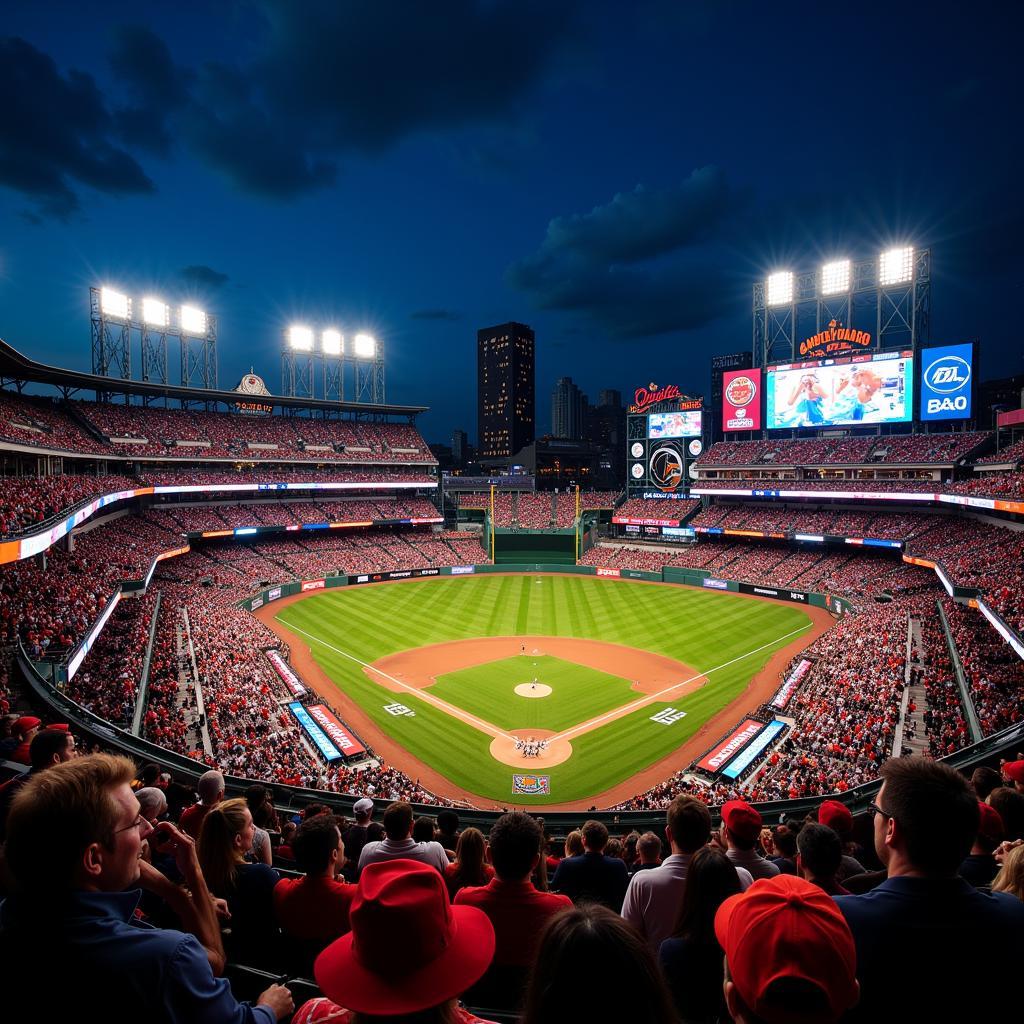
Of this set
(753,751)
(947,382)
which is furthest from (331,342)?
A: (753,751)

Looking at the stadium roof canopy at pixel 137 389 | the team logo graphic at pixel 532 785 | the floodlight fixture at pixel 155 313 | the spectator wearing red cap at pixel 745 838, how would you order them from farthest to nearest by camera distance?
the floodlight fixture at pixel 155 313
the stadium roof canopy at pixel 137 389
the team logo graphic at pixel 532 785
the spectator wearing red cap at pixel 745 838

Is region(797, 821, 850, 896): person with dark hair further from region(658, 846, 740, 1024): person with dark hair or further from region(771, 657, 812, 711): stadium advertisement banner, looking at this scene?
region(771, 657, 812, 711): stadium advertisement banner

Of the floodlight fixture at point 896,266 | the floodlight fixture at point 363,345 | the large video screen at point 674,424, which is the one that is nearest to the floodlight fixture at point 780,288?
the floodlight fixture at point 896,266

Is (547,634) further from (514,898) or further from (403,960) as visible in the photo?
(403,960)

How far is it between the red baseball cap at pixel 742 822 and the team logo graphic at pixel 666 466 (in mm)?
64915

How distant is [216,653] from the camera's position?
90.1 feet

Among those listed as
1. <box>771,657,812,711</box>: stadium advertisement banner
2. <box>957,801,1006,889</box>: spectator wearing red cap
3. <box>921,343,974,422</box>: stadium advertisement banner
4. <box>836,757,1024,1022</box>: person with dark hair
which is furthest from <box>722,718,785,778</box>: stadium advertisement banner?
<box>921,343,974,422</box>: stadium advertisement banner

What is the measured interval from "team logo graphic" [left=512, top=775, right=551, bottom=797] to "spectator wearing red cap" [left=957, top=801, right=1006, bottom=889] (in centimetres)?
1594

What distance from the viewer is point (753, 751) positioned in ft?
69.8

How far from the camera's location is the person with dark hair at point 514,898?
384 cm

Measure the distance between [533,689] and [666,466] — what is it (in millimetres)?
44870

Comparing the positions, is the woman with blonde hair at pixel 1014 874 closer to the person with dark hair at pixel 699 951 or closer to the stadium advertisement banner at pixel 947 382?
the person with dark hair at pixel 699 951

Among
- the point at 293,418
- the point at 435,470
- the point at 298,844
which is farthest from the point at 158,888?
the point at 435,470

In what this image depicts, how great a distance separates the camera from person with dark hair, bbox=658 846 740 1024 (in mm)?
3262
